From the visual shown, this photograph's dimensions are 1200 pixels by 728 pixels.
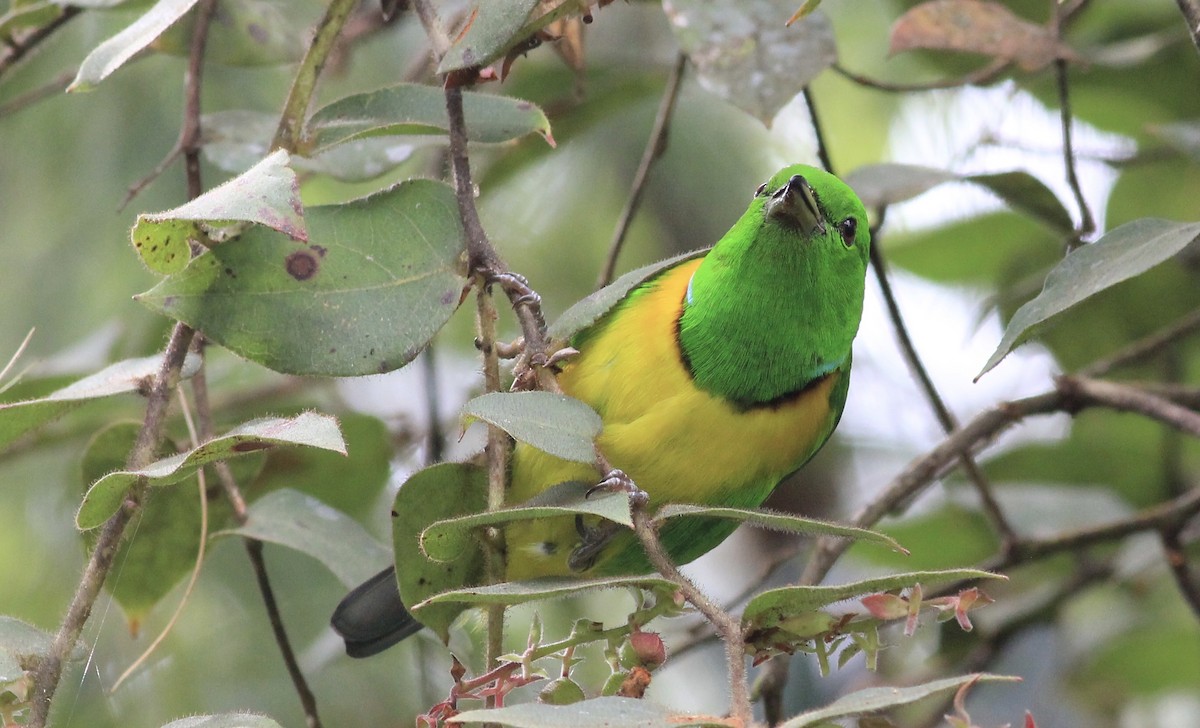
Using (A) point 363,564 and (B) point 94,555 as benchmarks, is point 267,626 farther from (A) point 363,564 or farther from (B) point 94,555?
(B) point 94,555

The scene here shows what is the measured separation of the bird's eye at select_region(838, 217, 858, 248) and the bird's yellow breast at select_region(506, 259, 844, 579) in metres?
0.25

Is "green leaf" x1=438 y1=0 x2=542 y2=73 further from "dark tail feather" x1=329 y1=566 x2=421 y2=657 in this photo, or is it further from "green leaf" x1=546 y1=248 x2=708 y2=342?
"dark tail feather" x1=329 y1=566 x2=421 y2=657

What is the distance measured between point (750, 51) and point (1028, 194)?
0.64 m

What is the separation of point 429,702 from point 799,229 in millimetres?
1362

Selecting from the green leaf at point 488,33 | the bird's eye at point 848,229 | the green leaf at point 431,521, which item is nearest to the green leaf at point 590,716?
the green leaf at point 431,521

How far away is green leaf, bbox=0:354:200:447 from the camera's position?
1540 mm

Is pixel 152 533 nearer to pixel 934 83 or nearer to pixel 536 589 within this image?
pixel 536 589

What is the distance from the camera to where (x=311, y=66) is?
1.80 metres

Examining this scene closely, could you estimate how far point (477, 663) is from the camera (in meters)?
2.84

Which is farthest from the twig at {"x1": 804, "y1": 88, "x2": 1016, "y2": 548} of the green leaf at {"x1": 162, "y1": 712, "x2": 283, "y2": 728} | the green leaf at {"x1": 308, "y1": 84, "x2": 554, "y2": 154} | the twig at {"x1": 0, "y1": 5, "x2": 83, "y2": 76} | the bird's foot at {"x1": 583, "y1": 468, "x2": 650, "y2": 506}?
the green leaf at {"x1": 162, "y1": 712, "x2": 283, "y2": 728}

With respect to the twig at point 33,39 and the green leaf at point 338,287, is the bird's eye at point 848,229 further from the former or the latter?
the twig at point 33,39

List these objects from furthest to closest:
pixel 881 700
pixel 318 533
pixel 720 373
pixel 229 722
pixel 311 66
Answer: pixel 720 373, pixel 318 533, pixel 311 66, pixel 229 722, pixel 881 700

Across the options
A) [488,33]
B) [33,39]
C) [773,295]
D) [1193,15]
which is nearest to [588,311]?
[488,33]

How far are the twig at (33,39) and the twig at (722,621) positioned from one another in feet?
5.49
